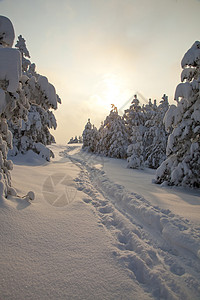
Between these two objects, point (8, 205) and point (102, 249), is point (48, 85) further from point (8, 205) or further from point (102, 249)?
point (102, 249)

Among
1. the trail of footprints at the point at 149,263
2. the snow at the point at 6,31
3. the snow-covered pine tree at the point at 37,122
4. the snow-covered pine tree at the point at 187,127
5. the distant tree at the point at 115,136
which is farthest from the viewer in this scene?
the distant tree at the point at 115,136

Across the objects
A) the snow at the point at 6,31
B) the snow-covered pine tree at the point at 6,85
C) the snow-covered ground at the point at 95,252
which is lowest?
the snow-covered ground at the point at 95,252

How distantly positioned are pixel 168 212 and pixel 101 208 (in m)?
1.81

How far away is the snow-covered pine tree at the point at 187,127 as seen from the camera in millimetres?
7000

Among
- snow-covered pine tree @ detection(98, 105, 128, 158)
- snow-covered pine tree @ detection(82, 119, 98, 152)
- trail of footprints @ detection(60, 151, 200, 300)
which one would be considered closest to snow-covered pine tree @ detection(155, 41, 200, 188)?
trail of footprints @ detection(60, 151, 200, 300)

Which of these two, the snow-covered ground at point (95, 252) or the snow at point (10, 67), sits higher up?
the snow at point (10, 67)

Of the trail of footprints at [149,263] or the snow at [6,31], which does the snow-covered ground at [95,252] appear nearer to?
the trail of footprints at [149,263]

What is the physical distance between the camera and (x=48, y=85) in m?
11.3

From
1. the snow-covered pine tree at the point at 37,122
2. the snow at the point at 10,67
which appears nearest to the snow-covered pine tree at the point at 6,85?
the snow at the point at 10,67

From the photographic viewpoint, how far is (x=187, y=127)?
7.21 meters

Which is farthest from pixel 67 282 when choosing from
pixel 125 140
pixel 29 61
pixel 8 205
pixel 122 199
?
pixel 125 140

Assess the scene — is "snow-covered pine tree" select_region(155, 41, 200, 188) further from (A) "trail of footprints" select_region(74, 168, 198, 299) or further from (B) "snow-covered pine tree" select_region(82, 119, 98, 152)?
(B) "snow-covered pine tree" select_region(82, 119, 98, 152)

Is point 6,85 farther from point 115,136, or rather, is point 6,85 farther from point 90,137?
point 90,137

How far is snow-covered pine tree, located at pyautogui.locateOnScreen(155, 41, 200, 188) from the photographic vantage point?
7.00 metres
